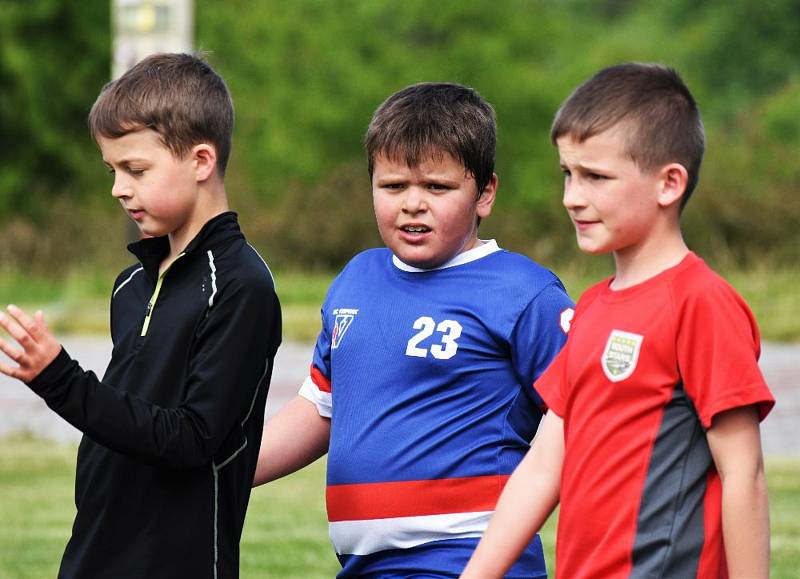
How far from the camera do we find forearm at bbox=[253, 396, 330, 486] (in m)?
3.56

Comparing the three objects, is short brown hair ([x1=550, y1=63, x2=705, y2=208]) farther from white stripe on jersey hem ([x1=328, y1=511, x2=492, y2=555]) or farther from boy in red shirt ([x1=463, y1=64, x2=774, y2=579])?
white stripe on jersey hem ([x1=328, y1=511, x2=492, y2=555])

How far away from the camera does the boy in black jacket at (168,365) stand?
2.95 metres

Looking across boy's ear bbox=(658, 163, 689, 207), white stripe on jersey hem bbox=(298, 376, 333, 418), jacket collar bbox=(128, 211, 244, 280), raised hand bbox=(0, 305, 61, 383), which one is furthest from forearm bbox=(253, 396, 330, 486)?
boy's ear bbox=(658, 163, 689, 207)

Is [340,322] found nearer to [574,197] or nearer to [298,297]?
[574,197]

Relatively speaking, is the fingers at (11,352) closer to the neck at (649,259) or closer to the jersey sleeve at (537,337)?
the jersey sleeve at (537,337)

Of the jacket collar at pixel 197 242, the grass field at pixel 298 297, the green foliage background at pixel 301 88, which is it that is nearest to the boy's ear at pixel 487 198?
the jacket collar at pixel 197 242

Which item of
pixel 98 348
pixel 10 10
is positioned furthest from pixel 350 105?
pixel 98 348

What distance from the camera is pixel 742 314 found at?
2.61 meters

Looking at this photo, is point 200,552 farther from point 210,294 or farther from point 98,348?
point 98,348

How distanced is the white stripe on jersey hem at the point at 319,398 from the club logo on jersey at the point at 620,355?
1080 millimetres

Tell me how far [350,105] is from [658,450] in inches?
1132

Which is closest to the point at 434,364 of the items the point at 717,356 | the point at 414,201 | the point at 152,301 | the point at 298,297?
the point at 414,201

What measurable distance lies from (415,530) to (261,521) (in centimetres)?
464

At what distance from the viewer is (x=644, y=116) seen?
2705mm
